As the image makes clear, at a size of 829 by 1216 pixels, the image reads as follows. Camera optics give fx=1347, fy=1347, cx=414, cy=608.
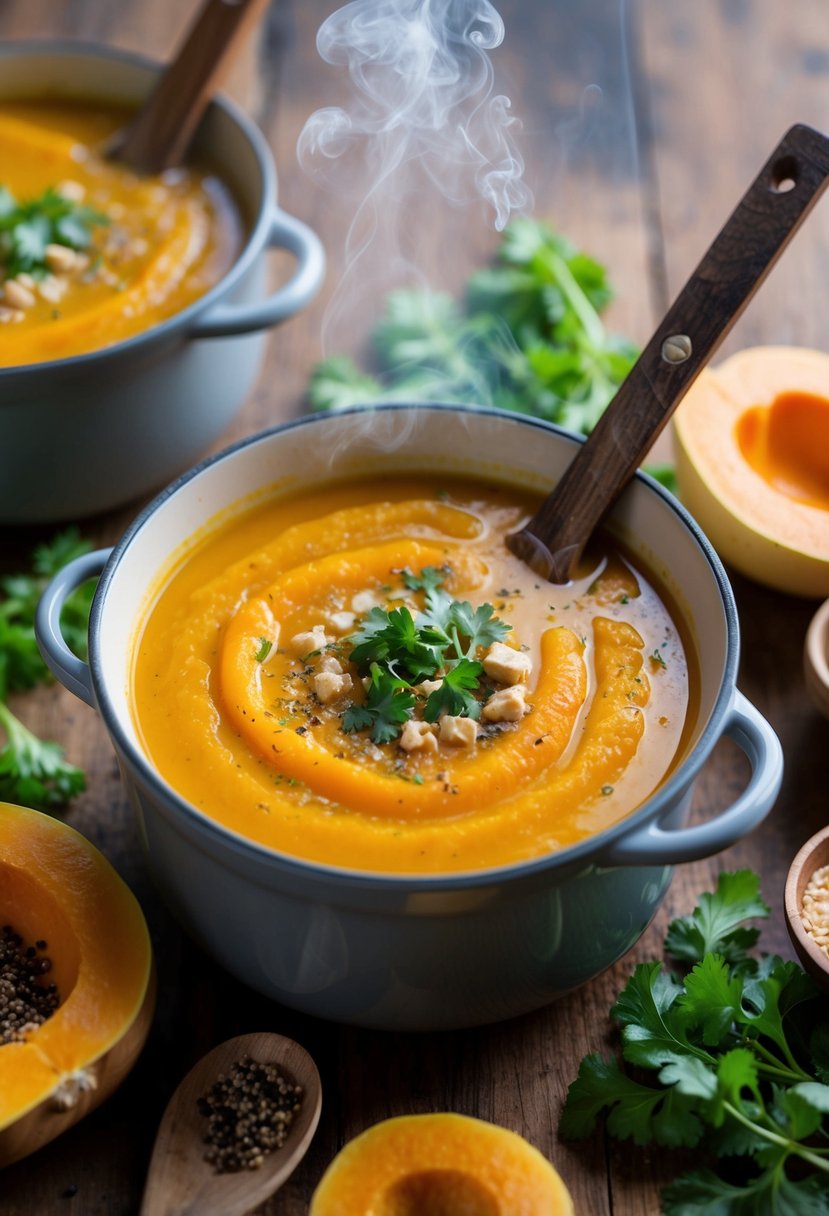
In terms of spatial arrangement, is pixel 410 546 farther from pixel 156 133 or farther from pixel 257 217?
pixel 156 133

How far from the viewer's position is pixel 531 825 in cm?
204

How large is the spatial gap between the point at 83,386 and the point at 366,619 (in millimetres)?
858

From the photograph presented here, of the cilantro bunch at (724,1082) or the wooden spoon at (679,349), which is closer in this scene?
the cilantro bunch at (724,1082)

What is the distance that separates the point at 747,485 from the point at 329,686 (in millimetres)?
1143

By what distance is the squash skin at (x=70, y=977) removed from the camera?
191 cm

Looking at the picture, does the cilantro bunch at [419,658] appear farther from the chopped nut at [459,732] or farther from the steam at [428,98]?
the steam at [428,98]

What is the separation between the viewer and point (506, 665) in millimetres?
2268

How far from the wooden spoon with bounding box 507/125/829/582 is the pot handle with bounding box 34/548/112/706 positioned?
824 mm

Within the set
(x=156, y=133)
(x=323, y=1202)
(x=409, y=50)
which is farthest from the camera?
(x=156, y=133)

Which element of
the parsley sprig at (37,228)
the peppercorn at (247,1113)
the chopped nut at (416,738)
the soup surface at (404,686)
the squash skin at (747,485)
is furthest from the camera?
the parsley sprig at (37,228)

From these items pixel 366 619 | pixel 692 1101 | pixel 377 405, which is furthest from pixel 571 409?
pixel 692 1101

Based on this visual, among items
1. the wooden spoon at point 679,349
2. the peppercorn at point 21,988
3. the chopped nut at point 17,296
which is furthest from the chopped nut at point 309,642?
the chopped nut at point 17,296

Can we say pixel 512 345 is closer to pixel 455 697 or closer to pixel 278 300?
pixel 278 300

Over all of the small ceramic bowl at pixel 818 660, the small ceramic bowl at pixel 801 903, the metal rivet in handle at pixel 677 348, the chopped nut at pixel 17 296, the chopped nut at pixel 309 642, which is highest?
the metal rivet in handle at pixel 677 348
